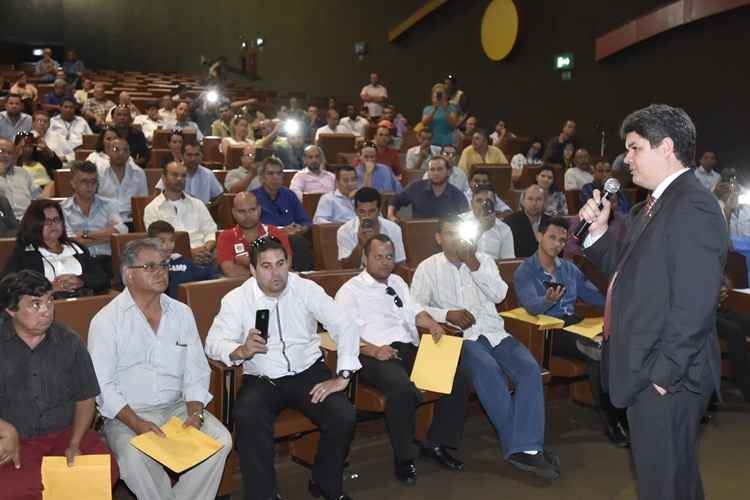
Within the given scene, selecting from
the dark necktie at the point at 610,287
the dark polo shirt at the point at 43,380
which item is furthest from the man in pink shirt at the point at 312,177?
the dark necktie at the point at 610,287

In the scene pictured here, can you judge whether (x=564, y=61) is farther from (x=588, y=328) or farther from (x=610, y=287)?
(x=610, y=287)

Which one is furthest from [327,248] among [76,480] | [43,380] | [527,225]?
[76,480]

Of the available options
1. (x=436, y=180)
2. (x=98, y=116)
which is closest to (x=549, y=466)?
(x=436, y=180)

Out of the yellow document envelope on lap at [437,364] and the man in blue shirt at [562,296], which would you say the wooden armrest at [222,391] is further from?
the man in blue shirt at [562,296]

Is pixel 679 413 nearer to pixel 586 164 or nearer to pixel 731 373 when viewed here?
pixel 731 373

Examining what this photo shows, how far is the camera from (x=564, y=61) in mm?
10688

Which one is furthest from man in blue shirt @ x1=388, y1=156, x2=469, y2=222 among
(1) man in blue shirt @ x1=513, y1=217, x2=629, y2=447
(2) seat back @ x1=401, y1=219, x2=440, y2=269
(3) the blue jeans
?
(3) the blue jeans

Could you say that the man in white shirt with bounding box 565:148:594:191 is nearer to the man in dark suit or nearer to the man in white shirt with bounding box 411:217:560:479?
the man in white shirt with bounding box 411:217:560:479

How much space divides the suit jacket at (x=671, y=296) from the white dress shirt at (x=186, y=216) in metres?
3.27

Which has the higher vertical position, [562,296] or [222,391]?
[562,296]

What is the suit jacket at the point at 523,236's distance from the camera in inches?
201

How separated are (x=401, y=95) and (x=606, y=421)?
33.3 feet

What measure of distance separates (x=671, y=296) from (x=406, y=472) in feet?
5.36

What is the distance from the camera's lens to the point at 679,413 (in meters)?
2.17
